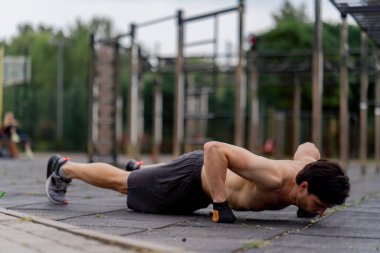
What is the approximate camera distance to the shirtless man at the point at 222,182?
5.64 meters

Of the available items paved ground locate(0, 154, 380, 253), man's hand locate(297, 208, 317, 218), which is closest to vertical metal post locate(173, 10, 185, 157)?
paved ground locate(0, 154, 380, 253)

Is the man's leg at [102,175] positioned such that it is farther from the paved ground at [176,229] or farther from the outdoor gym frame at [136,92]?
the outdoor gym frame at [136,92]

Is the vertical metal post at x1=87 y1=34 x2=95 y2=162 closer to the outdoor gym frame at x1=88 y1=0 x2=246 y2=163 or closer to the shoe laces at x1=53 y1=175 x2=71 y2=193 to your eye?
the outdoor gym frame at x1=88 y1=0 x2=246 y2=163

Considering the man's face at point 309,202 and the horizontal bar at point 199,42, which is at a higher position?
the horizontal bar at point 199,42

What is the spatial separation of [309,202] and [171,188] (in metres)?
1.18

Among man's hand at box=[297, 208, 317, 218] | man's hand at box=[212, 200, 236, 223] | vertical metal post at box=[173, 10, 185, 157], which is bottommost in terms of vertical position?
man's hand at box=[297, 208, 317, 218]

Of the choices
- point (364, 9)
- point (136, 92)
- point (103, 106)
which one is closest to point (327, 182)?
point (364, 9)

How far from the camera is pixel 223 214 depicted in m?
5.79

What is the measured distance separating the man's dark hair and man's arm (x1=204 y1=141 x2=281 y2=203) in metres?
0.24

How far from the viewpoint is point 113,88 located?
55.1ft

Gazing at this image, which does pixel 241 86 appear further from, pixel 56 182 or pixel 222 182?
pixel 222 182

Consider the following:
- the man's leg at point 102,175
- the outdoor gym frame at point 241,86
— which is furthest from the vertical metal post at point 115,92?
the man's leg at point 102,175

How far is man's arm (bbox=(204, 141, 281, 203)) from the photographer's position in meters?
5.72

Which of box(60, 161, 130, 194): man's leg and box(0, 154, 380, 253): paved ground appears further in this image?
box(60, 161, 130, 194): man's leg
